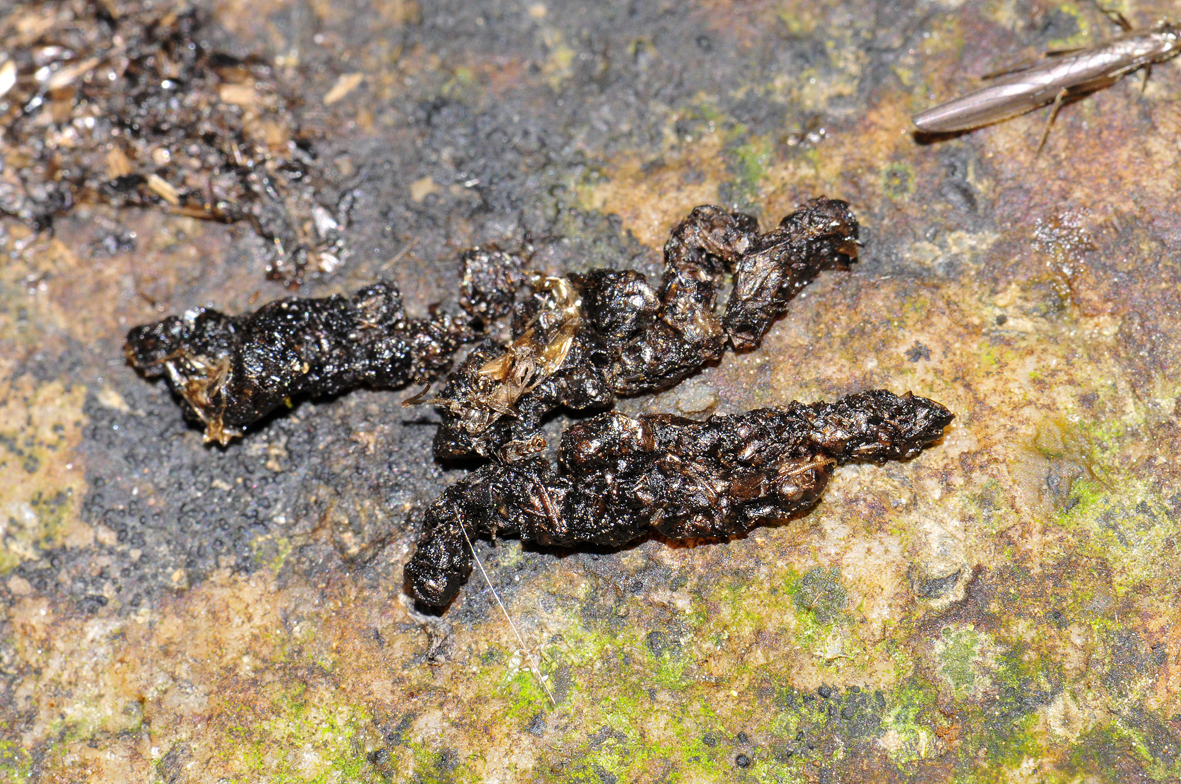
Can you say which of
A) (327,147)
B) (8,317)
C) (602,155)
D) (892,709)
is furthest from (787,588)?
(8,317)

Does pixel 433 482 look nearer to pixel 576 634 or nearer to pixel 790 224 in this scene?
pixel 576 634

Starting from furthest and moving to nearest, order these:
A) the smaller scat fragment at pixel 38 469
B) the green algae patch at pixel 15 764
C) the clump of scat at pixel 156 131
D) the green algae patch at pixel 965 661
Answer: the clump of scat at pixel 156 131 < the smaller scat fragment at pixel 38 469 < the green algae patch at pixel 15 764 < the green algae patch at pixel 965 661

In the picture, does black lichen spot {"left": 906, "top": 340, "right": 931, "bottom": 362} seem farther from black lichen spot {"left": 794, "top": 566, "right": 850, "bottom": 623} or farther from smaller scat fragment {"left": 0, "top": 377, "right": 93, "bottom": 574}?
smaller scat fragment {"left": 0, "top": 377, "right": 93, "bottom": 574}

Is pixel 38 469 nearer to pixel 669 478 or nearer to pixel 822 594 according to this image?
pixel 669 478

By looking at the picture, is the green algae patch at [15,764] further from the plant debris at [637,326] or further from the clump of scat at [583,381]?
the plant debris at [637,326]

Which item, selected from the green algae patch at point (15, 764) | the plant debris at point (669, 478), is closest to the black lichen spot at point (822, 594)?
the plant debris at point (669, 478)

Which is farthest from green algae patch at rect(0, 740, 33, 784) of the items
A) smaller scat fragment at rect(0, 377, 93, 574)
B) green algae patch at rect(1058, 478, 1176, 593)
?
green algae patch at rect(1058, 478, 1176, 593)
